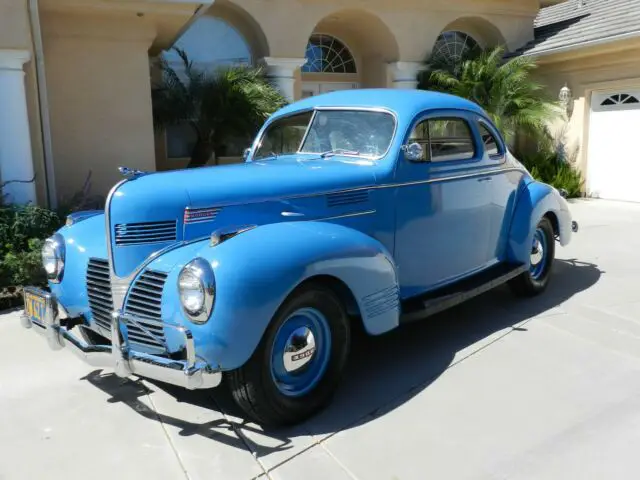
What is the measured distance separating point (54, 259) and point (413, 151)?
2.56m

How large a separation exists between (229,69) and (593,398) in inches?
333

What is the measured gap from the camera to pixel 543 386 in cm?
382

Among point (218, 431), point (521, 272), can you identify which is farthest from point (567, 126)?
point (218, 431)

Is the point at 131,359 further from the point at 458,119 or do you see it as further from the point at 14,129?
the point at 14,129

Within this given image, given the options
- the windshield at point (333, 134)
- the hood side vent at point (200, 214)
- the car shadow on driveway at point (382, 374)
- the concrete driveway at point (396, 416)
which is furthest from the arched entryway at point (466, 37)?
the hood side vent at point (200, 214)

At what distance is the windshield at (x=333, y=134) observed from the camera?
4285mm

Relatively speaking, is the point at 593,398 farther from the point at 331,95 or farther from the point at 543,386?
the point at 331,95

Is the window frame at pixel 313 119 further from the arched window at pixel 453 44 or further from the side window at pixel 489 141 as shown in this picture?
the arched window at pixel 453 44

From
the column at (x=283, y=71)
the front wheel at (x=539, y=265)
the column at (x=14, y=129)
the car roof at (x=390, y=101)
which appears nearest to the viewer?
the car roof at (x=390, y=101)

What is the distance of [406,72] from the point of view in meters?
13.2

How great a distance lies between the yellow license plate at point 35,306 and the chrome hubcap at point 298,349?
1.49m

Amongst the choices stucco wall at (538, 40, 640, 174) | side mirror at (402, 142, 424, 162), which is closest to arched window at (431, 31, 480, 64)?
stucco wall at (538, 40, 640, 174)

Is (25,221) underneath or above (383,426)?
above

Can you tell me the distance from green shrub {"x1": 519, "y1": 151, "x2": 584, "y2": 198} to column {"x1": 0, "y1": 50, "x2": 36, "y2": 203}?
33.0 ft
